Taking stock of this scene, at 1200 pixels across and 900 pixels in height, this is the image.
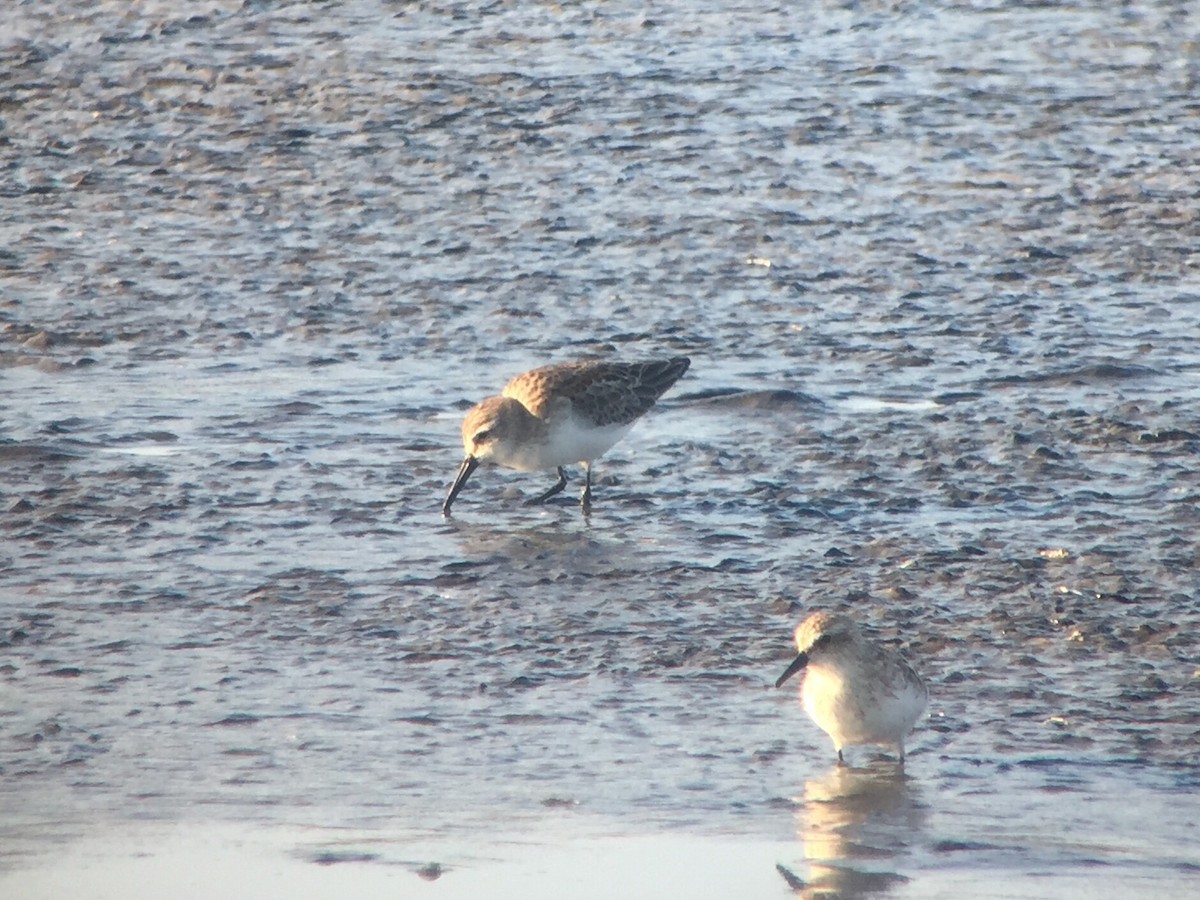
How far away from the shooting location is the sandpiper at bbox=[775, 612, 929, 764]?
636 cm

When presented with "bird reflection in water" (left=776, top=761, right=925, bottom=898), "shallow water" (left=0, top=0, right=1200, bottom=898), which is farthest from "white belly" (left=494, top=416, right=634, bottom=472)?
"bird reflection in water" (left=776, top=761, right=925, bottom=898)

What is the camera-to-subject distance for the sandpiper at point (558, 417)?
912cm

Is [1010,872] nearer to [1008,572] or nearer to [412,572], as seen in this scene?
[1008,572]

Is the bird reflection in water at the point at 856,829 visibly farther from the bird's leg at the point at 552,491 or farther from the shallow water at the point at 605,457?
the bird's leg at the point at 552,491

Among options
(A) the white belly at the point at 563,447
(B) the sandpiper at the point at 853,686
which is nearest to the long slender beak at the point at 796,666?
(B) the sandpiper at the point at 853,686

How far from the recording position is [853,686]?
20.9ft

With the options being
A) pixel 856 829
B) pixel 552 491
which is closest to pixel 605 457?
pixel 552 491

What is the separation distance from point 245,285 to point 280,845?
625 cm

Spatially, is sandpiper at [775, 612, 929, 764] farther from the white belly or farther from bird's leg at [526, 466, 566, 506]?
bird's leg at [526, 466, 566, 506]

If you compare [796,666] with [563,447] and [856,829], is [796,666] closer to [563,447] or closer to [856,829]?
[856,829]

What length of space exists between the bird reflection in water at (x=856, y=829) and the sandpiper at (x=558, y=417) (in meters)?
2.88

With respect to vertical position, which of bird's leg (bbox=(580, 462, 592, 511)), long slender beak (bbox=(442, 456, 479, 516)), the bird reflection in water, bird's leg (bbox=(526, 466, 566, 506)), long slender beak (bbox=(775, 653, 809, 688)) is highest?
long slender beak (bbox=(775, 653, 809, 688))

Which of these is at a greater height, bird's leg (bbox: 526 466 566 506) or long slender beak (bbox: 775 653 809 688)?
long slender beak (bbox: 775 653 809 688)

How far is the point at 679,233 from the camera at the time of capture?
12594 millimetres
